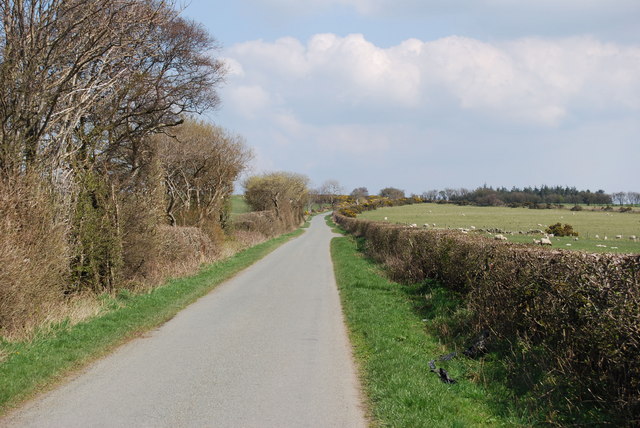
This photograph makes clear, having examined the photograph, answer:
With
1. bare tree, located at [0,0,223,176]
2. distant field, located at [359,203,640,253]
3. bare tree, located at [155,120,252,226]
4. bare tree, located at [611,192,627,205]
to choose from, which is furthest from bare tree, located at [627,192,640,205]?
bare tree, located at [0,0,223,176]

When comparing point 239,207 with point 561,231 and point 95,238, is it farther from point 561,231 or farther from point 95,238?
point 95,238

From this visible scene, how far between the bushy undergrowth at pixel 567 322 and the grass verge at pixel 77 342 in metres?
6.09

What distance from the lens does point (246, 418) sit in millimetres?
5250

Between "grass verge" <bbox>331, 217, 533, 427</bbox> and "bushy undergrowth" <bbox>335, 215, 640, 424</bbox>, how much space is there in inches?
22.2

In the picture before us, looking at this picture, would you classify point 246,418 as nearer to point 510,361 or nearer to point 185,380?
point 185,380

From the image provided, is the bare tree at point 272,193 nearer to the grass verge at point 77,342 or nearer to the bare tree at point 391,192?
the grass verge at point 77,342

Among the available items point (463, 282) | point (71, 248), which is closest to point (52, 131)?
point (71, 248)

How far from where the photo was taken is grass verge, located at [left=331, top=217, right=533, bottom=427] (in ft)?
17.7

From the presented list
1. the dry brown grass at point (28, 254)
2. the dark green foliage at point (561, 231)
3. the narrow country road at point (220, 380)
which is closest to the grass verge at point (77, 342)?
the narrow country road at point (220, 380)

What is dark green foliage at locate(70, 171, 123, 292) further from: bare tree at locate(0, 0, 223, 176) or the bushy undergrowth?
the bushy undergrowth

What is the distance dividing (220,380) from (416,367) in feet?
9.12

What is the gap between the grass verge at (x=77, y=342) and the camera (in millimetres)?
6195

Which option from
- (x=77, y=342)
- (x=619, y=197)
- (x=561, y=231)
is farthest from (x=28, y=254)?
(x=619, y=197)

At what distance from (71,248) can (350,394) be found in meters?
8.23
